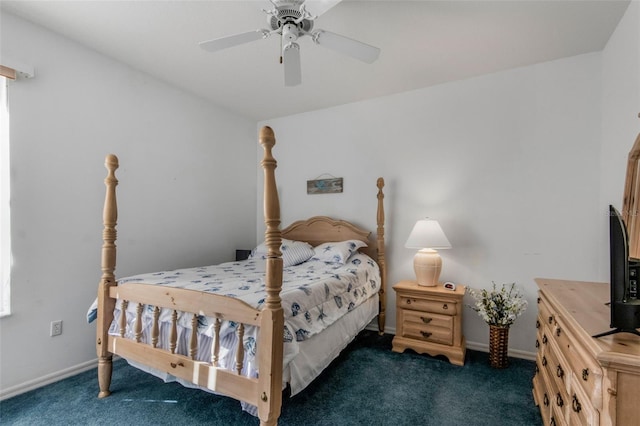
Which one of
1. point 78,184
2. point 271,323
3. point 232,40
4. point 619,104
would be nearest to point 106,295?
point 78,184

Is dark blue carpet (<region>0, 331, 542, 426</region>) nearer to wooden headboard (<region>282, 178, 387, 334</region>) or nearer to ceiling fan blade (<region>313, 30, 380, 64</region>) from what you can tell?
wooden headboard (<region>282, 178, 387, 334</region>)

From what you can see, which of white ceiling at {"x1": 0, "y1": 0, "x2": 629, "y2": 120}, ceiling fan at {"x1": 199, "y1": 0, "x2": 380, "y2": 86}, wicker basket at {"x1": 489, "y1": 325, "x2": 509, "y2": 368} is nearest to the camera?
ceiling fan at {"x1": 199, "y1": 0, "x2": 380, "y2": 86}

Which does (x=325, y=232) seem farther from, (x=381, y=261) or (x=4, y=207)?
(x=4, y=207)

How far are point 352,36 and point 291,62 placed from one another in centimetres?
67

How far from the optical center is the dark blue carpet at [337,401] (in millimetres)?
1834

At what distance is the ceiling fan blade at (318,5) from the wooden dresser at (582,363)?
1792 millimetres

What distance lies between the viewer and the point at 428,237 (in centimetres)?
276

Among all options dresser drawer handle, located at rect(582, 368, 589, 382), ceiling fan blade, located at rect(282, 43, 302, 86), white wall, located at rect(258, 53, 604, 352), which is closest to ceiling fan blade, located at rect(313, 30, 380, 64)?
ceiling fan blade, located at rect(282, 43, 302, 86)

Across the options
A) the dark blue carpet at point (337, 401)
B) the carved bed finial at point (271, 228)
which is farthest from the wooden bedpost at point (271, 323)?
the dark blue carpet at point (337, 401)

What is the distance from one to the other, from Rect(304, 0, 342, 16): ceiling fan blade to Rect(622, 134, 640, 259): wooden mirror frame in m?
1.75

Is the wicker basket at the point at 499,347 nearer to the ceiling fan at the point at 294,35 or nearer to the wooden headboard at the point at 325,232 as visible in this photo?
the wooden headboard at the point at 325,232

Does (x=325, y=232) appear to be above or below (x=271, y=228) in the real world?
below

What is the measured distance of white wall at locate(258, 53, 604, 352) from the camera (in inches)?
103

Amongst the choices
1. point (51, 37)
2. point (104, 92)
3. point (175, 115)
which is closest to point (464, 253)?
point (175, 115)
